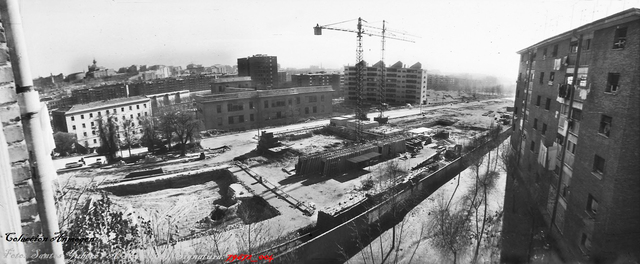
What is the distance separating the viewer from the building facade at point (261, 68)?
3492 inches

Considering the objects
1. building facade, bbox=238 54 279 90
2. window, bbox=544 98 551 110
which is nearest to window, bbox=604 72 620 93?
window, bbox=544 98 551 110

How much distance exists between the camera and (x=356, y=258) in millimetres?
14391

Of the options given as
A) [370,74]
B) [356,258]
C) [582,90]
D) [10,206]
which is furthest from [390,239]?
[370,74]

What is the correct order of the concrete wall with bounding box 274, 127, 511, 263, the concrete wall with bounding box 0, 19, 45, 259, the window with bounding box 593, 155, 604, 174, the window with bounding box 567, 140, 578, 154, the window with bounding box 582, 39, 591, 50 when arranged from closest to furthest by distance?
the concrete wall with bounding box 0, 19, 45, 259, the window with bounding box 593, 155, 604, 174, the window with bounding box 582, 39, 591, 50, the window with bounding box 567, 140, 578, 154, the concrete wall with bounding box 274, 127, 511, 263

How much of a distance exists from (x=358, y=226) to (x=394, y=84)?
2452 inches

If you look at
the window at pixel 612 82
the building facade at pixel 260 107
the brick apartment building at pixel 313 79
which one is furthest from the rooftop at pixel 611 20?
the brick apartment building at pixel 313 79

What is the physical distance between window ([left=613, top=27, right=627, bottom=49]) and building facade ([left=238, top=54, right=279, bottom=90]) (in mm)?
81642

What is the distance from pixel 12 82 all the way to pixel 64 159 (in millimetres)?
35632

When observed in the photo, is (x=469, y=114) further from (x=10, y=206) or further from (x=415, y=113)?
(x=10, y=206)

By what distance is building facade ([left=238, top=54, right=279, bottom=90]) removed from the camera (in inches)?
3492

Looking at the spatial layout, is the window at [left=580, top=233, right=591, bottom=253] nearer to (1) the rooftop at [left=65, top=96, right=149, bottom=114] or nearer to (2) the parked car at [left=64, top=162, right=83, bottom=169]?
(2) the parked car at [left=64, top=162, right=83, bottom=169]

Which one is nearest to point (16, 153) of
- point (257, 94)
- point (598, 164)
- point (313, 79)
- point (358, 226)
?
point (358, 226)

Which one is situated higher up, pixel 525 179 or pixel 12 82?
pixel 12 82

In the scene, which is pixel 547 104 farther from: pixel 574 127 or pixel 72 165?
pixel 72 165
